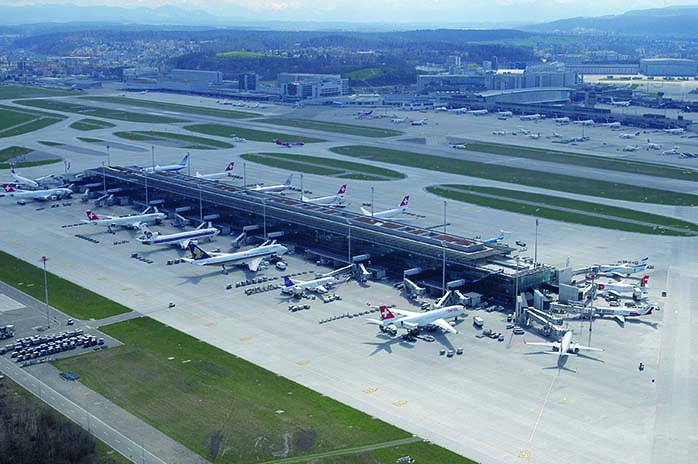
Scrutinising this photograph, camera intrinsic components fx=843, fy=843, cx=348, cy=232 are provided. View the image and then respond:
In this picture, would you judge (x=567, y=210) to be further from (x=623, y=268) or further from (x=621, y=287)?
(x=621, y=287)

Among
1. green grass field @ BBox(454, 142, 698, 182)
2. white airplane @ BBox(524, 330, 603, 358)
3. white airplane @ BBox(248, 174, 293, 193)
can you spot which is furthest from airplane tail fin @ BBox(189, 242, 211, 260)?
green grass field @ BBox(454, 142, 698, 182)

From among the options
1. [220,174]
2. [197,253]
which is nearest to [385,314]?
[197,253]

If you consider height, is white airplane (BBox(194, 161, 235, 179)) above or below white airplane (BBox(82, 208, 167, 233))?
above

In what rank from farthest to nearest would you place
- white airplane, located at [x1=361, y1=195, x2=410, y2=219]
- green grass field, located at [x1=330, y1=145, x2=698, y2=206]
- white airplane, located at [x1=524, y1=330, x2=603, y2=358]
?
green grass field, located at [x1=330, y1=145, x2=698, y2=206]
white airplane, located at [x1=361, y1=195, x2=410, y2=219]
white airplane, located at [x1=524, y1=330, x2=603, y2=358]

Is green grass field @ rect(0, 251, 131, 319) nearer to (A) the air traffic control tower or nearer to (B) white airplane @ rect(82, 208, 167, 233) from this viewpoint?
(B) white airplane @ rect(82, 208, 167, 233)

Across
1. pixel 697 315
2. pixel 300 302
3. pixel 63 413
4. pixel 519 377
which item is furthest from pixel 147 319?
pixel 697 315

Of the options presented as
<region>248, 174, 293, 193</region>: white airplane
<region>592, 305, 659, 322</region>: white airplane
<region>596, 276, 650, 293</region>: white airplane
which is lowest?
<region>592, 305, 659, 322</region>: white airplane

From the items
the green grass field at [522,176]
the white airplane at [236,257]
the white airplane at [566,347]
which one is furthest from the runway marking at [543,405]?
the green grass field at [522,176]
